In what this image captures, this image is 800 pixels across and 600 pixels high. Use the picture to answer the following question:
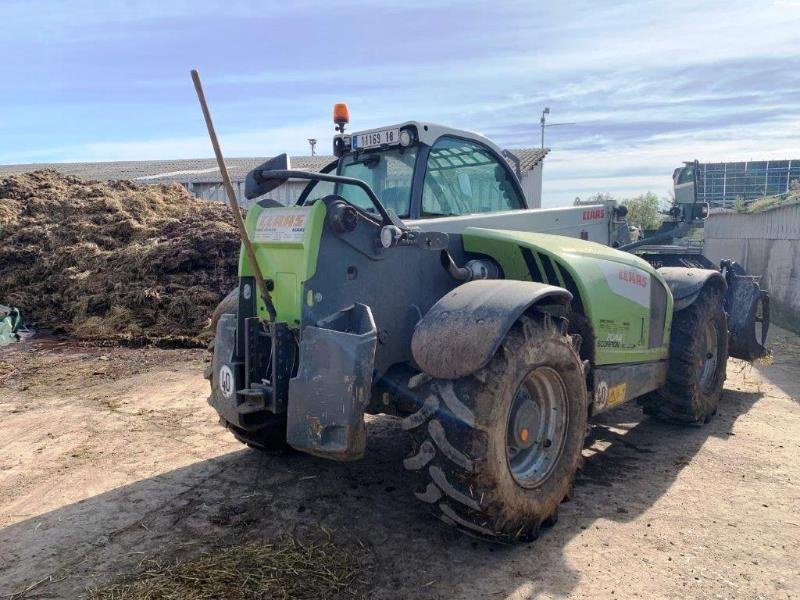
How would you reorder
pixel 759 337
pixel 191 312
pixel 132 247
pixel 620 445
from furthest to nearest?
1. pixel 132 247
2. pixel 191 312
3. pixel 759 337
4. pixel 620 445

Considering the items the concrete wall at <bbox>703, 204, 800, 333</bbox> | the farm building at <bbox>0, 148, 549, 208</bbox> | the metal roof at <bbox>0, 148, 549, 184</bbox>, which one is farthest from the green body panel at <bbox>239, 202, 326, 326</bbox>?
the metal roof at <bbox>0, 148, 549, 184</bbox>

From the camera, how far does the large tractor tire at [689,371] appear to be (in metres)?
5.30

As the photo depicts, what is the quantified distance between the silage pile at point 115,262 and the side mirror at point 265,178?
6014mm

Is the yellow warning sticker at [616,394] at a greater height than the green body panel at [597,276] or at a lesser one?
lesser

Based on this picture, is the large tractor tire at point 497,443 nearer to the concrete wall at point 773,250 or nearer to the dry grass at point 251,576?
the dry grass at point 251,576

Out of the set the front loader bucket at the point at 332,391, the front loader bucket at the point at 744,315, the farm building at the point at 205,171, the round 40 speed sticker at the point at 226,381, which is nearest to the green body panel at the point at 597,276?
the front loader bucket at the point at 332,391

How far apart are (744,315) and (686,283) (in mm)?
1528

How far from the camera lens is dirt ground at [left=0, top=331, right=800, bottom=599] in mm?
3199

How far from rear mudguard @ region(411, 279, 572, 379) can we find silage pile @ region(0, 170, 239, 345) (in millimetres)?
6433

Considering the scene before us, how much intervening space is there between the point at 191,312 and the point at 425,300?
269 inches

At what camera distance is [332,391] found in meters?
3.26

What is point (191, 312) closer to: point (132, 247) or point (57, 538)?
point (132, 247)

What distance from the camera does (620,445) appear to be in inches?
200

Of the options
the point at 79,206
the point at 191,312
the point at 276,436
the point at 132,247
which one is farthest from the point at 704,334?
the point at 79,206
